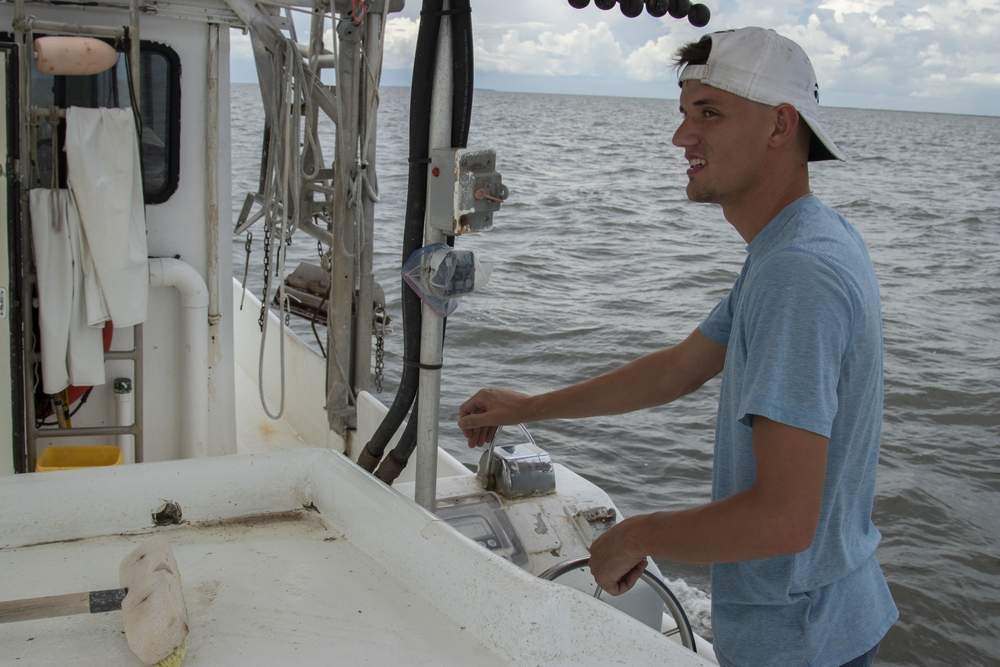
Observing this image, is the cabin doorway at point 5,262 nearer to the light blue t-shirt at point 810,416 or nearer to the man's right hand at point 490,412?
the man's right hand at point 490,412

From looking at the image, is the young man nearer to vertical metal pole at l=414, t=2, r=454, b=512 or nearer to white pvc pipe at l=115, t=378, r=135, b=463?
vertical metal pole at l=414, t=2, r=454, b=512

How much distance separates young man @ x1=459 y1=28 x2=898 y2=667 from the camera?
64.0 inches

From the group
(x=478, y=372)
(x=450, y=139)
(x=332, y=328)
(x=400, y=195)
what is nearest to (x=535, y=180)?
(x=400, y=195)

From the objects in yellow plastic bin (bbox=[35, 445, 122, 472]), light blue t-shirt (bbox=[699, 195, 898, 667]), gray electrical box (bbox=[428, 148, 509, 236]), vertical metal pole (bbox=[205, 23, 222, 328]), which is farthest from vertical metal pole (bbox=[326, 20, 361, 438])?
light blue t-shirt (bbox=[699, 195, 898, 667])

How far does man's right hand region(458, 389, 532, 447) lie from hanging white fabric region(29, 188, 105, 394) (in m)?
2.24

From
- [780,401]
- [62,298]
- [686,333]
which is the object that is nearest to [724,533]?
[780,401]

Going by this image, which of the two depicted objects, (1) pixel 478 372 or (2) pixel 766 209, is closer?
(2) pixel 766 209

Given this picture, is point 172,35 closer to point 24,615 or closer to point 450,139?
point 450,139

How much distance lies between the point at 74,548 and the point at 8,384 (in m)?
2.04

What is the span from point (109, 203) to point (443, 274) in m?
2.30

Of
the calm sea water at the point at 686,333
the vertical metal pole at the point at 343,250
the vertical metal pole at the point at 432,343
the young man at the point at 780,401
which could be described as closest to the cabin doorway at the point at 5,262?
the vertical metal pole at the point at 343,250

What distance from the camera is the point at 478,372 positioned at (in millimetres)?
9891

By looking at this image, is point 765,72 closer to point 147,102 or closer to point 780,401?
point 780,401

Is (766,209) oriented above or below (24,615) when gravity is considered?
above
